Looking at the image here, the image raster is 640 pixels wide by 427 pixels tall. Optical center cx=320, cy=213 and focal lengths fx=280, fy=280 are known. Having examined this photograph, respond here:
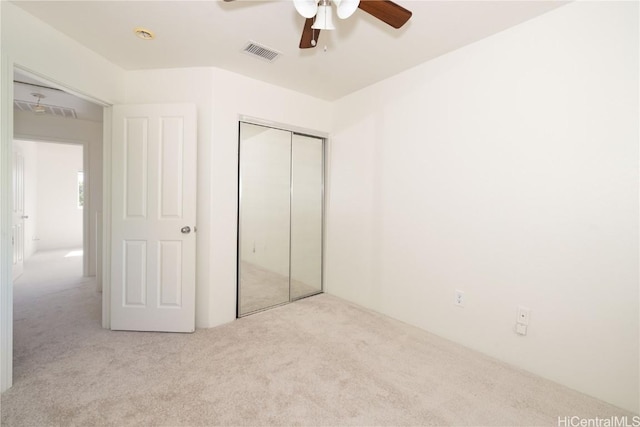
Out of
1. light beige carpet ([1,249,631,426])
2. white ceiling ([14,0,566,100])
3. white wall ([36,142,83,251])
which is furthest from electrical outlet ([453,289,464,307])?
white wall ([36,142,83,251])

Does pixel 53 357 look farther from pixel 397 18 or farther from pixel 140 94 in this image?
pixel 397 18

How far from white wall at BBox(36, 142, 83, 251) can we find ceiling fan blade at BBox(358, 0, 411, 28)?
7854 millimetres

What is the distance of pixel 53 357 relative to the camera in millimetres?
2068

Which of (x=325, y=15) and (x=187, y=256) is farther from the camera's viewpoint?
(x=187, y=256)

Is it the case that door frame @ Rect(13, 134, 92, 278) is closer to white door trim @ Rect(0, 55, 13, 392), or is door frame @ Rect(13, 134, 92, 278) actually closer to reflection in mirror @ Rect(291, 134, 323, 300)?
white door trim @ Rect(0, 55, 13, 392)

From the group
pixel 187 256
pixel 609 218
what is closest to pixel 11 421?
pixel 187 256

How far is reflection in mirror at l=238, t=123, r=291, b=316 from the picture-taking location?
285 cm

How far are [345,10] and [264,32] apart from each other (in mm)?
946

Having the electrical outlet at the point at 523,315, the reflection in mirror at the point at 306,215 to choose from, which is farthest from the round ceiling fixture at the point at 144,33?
the electrical outlet at the point at 523,315

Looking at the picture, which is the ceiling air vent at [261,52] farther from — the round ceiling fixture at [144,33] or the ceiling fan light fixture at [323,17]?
the ceiling fan light fixture at [323,17]

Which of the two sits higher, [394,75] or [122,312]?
[394,75]

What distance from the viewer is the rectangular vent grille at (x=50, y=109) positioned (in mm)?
3469

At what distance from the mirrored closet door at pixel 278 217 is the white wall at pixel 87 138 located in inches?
104

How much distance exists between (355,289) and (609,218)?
221 centimetres
